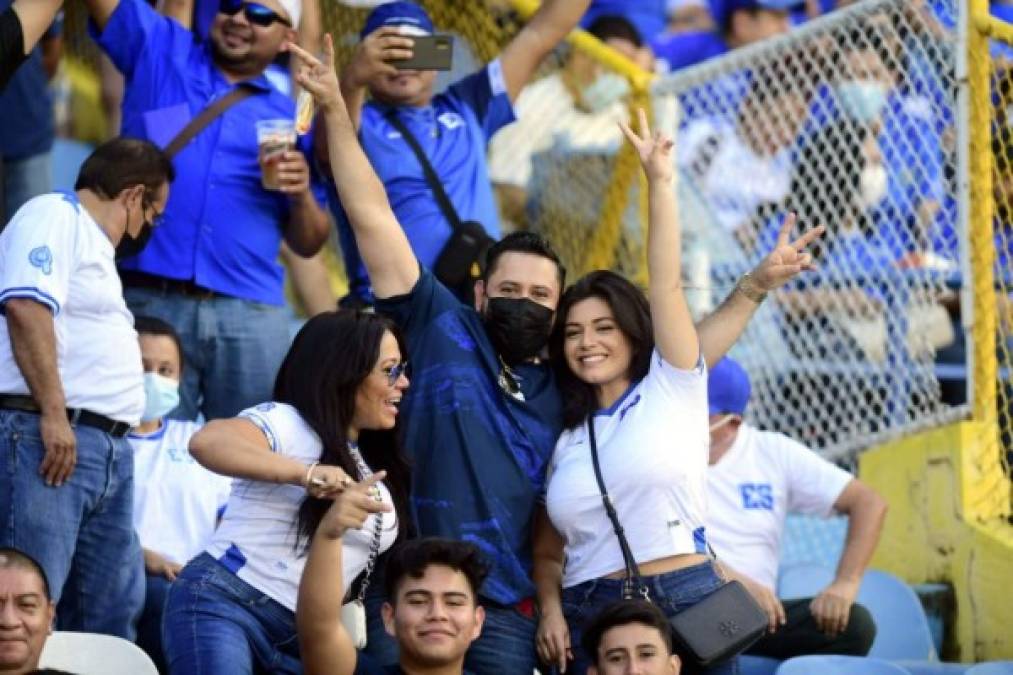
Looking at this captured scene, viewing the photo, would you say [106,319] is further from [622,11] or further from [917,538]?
[622,11]

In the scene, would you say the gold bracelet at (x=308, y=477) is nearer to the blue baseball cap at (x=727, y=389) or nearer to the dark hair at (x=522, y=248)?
the dark hair at (x=522, y=248)

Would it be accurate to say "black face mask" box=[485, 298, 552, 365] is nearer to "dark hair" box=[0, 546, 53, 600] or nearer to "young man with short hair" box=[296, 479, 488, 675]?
"young man with short hair" box=[296, 479, 488, 675]

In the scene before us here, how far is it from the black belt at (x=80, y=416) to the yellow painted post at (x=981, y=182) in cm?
336

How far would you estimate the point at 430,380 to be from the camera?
5363 millimetres

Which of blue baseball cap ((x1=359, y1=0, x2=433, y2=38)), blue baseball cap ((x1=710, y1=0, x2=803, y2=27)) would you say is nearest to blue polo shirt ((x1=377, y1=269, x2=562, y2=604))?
blue baseball cap ((x1=359, y1=0, x2=433, y2=38))

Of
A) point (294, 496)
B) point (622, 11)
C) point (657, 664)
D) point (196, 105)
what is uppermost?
point (622, 11)

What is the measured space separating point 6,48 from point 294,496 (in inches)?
73.8

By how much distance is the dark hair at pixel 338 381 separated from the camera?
5020 millimetres

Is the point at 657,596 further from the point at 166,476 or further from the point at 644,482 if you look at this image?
the point at 166,476

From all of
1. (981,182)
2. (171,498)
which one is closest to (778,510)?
(981,182)

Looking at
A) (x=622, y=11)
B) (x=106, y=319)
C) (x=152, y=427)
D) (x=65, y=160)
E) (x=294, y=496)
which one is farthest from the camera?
(x=622, y=11)

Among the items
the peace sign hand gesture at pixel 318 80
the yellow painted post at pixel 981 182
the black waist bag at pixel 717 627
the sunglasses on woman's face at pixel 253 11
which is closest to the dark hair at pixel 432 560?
the black waist bag at pixel 717 627

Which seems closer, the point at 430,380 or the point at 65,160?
the point at 430,380

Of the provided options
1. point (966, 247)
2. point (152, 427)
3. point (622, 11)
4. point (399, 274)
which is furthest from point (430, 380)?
point (622, 11)
